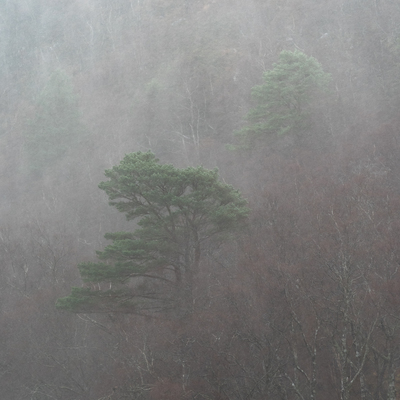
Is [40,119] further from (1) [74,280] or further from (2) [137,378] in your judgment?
(2) [137,378]

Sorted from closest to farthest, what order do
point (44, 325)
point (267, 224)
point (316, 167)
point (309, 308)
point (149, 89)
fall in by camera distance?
point (309, 308) → point (267, 224) → point (44, 325) → point (316, 167) → point (149, 89)

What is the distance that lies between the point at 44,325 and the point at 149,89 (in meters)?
18.4

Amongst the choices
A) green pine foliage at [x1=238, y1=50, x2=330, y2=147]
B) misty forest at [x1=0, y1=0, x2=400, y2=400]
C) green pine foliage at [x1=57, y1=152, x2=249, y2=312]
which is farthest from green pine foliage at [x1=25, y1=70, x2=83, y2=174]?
green pine foliage at [x1=57, y1=152, x2=249, y2=312]

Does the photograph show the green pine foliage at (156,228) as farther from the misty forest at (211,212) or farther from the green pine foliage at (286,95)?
the green pine foliage at (286,95)

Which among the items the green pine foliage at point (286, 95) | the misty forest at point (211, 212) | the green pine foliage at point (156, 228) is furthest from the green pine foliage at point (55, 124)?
the green pine foliage at point (156, 228)

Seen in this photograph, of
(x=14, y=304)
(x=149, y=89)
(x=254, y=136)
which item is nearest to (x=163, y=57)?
(x=149, y=89)

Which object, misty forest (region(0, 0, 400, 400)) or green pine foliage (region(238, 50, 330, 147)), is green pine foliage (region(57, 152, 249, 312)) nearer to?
misty forest (region(0, 0, 400, 400))

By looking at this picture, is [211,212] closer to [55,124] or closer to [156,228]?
[156,228]

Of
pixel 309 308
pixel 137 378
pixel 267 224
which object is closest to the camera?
pixel 309 308

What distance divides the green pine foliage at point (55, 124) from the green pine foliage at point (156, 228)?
18343 millimetres

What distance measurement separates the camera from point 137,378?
12453 millimetres

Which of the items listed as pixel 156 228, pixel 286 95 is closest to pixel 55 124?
pixel 286 95

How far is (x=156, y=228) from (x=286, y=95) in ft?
35.1

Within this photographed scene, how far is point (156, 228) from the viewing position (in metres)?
14.3
